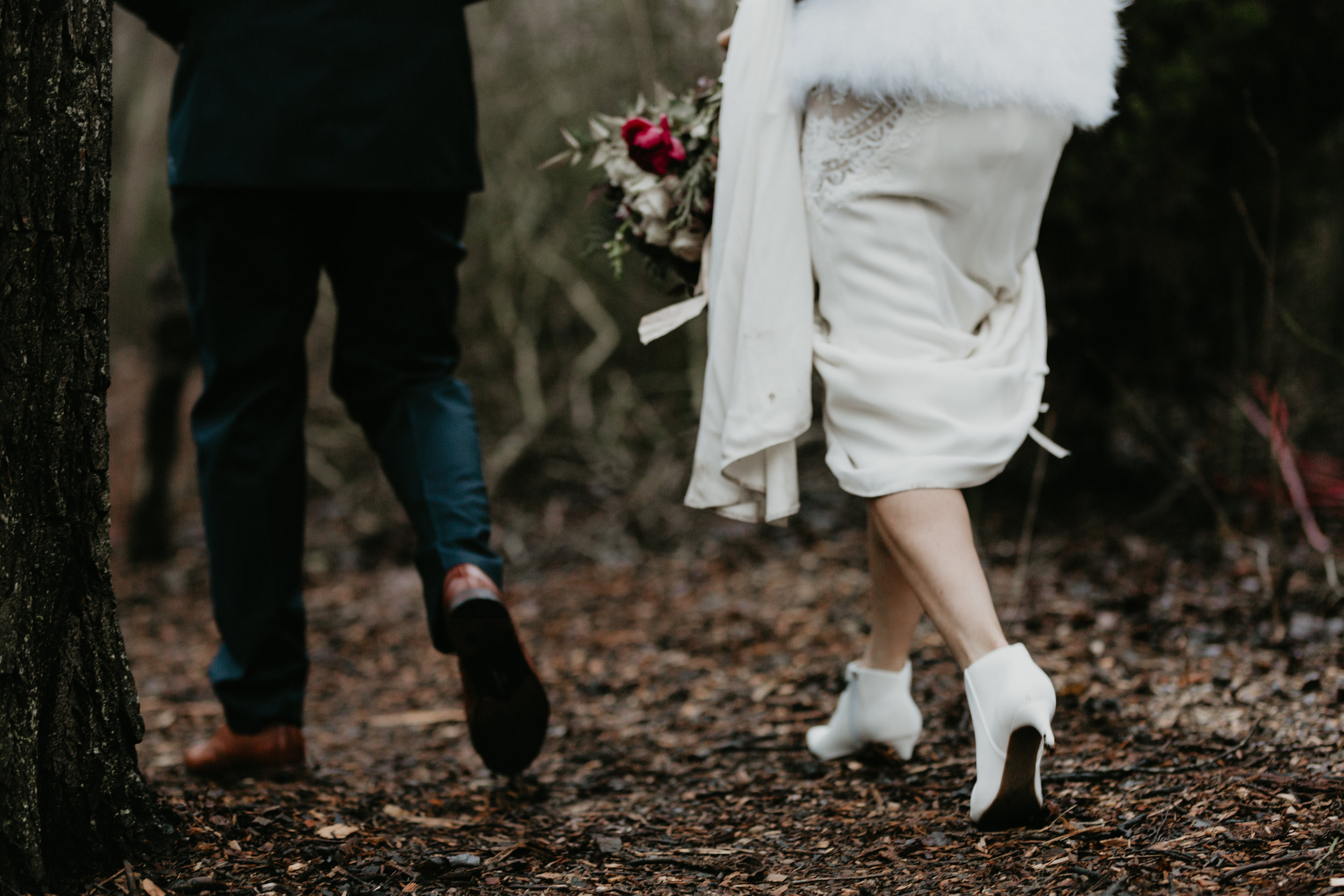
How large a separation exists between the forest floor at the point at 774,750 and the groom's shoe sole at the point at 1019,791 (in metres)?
0.03

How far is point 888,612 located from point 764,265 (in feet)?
2.39

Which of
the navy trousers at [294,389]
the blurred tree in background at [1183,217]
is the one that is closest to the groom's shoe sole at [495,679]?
the navy trousers at [294,389]

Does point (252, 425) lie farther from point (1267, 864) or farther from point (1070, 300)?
point (1070, 300)

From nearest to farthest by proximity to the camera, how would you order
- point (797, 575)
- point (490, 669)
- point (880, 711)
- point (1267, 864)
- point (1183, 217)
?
point (1267, 864), point (490, 669), point (880, 711), point (1183, 217), point (797, 575)

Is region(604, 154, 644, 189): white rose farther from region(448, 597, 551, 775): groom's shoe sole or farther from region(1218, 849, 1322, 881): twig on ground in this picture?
region(1218, 849, 1322, 881): twig on ground

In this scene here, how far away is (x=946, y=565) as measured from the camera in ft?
5.66

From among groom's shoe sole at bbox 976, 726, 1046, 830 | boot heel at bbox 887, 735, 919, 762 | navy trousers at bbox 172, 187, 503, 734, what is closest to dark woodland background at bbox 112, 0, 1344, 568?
navy trousers at bbox 172, 187, 503, 734

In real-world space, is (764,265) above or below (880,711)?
above

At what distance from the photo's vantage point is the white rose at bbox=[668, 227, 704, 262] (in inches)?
83.2

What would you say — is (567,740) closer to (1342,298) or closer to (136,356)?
(1342,298)

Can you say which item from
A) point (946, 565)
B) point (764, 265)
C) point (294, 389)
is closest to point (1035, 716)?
point (946, 565)

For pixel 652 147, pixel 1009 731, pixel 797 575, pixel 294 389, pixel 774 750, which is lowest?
pixel 774 750

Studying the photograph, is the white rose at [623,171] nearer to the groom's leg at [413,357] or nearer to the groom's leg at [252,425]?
the groom's leg at [413,357]

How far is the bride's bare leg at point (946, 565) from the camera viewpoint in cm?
170
